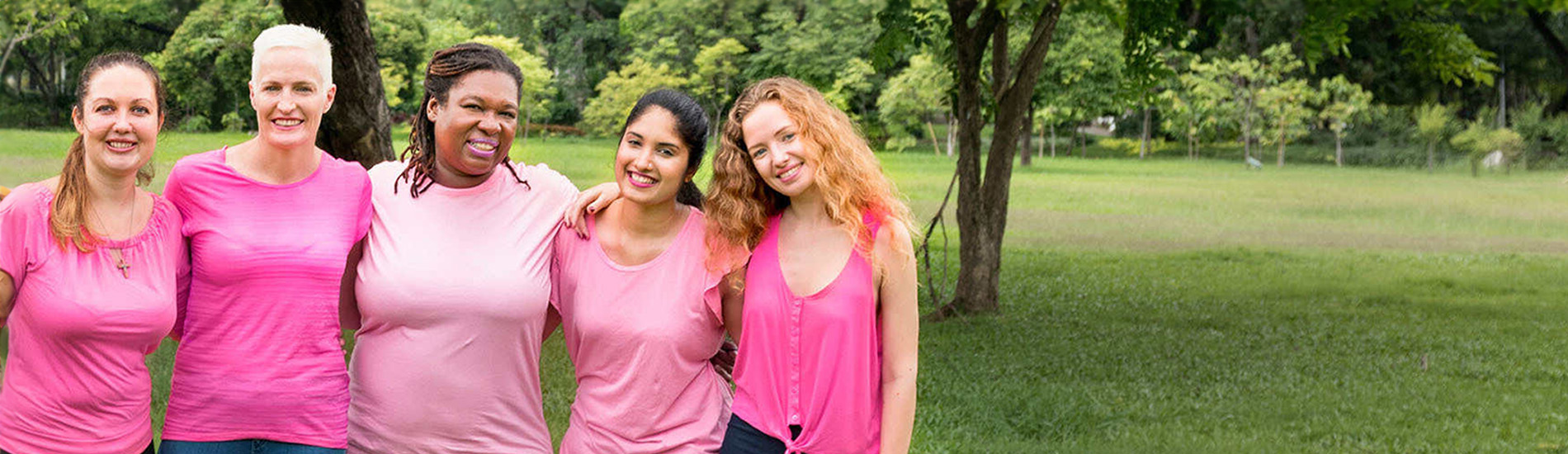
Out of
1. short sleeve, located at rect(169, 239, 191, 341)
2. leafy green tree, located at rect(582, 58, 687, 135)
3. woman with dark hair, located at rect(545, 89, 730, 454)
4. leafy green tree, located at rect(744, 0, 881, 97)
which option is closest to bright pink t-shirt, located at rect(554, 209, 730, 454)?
woman with dark hair, located at rect(545, 89, 730, 454)

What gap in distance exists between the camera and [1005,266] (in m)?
13.9

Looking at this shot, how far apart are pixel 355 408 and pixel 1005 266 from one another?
11656 millimetres

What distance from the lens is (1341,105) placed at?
136 ft

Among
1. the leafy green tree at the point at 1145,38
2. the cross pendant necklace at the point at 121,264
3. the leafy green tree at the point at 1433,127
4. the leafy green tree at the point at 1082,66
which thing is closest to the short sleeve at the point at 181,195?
the cross pendant necklace at the point at 121,264

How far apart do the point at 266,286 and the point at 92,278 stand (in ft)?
0.87

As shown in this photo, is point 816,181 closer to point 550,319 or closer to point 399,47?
point 550,319

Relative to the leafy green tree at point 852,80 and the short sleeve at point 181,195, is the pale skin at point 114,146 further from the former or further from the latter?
the leafy green tree at point 852,80

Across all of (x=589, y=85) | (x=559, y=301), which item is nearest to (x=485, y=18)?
(x=589, y=85)

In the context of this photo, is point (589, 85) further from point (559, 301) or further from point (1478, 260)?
point (559, 301)

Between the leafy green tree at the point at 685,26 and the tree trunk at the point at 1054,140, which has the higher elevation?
the leafy green tree at the point at 685,26

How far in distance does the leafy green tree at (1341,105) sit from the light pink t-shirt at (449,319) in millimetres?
41015

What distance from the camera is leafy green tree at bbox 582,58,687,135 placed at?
24594 mm

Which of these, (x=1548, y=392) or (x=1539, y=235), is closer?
(x=1548, y=392)

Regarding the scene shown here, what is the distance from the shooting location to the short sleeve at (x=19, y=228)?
229 cm
